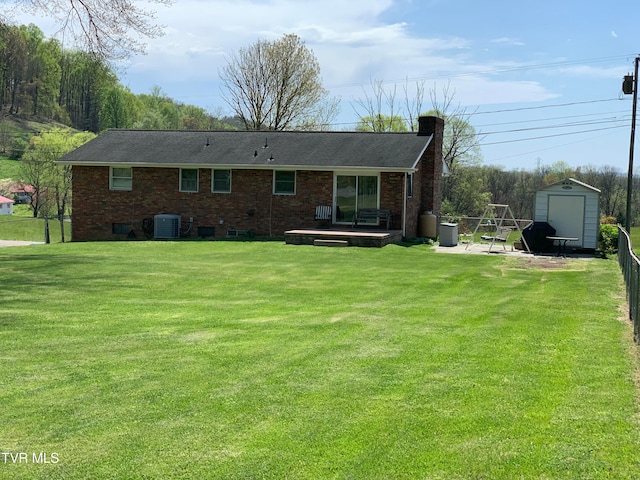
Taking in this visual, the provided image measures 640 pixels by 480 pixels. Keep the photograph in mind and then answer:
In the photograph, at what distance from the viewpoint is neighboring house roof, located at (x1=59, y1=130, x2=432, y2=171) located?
26.7 metres

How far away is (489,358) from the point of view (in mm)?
7961

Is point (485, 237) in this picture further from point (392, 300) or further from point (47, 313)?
point (47, 313)

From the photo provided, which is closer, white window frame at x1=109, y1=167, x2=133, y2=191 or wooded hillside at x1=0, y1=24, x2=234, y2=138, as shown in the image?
white window frame at x1=109, y1=167, x2=133, y2=191

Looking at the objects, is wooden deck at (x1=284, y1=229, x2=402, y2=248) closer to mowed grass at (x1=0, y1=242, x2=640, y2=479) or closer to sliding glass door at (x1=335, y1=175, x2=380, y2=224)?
sliding glass door at (x1=335, y1=175, x2=380, y2=224)

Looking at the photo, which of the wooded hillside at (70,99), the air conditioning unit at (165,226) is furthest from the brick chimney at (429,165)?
the wooded hillside at (70,99)

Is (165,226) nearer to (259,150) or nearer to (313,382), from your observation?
(259,150)

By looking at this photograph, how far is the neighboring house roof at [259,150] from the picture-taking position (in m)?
26.7

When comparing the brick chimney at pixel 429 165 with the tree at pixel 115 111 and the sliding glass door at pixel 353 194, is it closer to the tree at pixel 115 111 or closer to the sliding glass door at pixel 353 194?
the sliding glass door at pixel 353 194

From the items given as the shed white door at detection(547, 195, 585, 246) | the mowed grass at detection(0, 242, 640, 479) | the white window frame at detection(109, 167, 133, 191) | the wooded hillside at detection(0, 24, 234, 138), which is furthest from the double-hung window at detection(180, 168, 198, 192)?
the wooded hillside at detection(0, 24, 234, 138)

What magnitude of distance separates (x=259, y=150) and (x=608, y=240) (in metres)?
13.4

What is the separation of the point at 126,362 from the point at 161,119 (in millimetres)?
83849

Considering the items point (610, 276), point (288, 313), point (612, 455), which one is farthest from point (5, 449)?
point (610, 276)

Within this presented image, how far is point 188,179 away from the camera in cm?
2842

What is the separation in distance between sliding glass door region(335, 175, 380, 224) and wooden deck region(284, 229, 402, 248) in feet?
7.72
